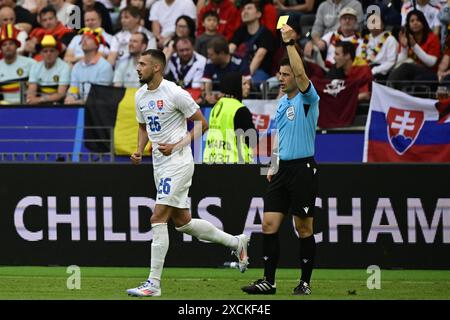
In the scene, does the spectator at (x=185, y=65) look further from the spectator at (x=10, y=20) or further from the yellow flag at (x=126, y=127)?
the spectator at (x=10, y=20)

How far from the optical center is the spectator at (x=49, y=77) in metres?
18.5

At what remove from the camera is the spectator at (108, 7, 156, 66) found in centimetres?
1917

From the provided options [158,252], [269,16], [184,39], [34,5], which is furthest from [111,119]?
[158,252]

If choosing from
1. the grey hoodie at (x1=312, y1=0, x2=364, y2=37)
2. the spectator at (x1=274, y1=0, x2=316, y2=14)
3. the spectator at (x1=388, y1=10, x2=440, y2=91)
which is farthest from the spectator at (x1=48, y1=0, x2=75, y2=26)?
the spectator at (x1=388, y1=10, x2=440, y2=91)

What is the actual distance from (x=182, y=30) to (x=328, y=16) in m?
2.45

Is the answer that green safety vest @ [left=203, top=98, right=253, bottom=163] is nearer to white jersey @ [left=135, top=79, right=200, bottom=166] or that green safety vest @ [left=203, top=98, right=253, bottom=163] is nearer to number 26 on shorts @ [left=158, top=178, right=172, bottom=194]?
white jersey @ [left=135, top=79, right=200, bottom=166]

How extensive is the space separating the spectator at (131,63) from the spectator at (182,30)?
50 centimetres

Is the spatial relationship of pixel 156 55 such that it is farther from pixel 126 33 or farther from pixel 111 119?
pixel 126 33

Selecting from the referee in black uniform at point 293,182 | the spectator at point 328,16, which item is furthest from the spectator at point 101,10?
the referee in black uniform at point 293,182

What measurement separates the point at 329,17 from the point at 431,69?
2332mm

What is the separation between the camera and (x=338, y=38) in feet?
60.2

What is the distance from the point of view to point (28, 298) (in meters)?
10.7

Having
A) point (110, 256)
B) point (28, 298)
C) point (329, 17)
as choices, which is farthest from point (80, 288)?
point (329, 17)

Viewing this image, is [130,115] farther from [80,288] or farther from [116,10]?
[80,288]
